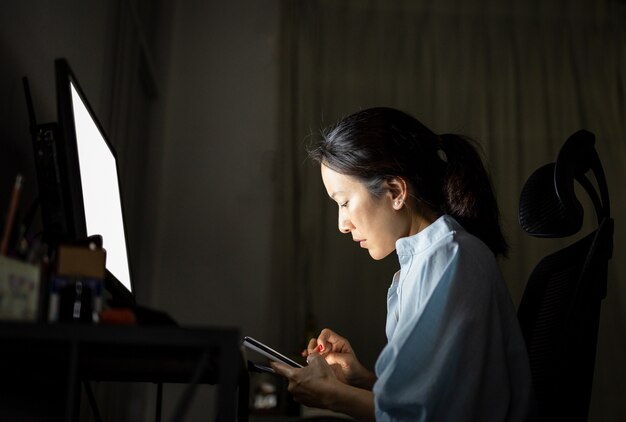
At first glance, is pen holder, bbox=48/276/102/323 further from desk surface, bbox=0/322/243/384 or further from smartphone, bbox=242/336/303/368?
smartphone, bbox=242/336/303/368

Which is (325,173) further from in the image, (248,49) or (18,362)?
(248,49)

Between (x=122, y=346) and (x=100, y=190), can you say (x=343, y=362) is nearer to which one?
(x=100, y=190)

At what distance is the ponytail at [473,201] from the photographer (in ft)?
4.65

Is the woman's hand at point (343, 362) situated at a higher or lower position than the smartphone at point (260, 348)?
lower

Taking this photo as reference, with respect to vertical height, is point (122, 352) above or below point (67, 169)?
below

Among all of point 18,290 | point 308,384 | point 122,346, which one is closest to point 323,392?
point 308,384

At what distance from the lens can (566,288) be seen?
1.16 m

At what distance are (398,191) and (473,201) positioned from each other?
0.15 m

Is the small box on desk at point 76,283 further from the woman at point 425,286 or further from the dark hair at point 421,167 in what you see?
the dark hair at point 421,167

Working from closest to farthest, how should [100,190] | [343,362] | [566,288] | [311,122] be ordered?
[566,288] → [100,190] → [343,362] → [311,122]

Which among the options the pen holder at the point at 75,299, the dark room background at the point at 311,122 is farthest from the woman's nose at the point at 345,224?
the dark room background at the point at 311,122

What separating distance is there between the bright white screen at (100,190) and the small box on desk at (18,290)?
327 mm

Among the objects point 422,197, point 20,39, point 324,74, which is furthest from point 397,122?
point 324,74

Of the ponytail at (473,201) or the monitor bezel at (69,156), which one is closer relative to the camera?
the monitor bezel at (69,156)
